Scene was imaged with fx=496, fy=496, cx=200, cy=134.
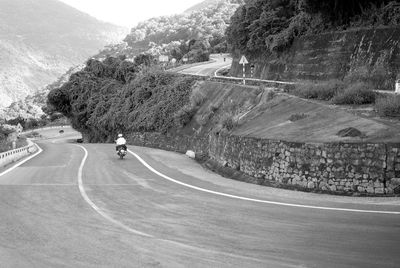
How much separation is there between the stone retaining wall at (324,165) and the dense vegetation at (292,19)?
1464 centimetres

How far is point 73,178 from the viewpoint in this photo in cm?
1666

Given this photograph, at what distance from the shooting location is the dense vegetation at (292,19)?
28750 mm

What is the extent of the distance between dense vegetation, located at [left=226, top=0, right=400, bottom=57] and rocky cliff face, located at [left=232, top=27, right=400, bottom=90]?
1058 mm

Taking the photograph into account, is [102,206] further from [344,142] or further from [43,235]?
[344,142]

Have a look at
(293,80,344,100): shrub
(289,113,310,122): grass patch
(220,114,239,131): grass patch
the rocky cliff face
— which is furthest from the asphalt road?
the rocky cliff face

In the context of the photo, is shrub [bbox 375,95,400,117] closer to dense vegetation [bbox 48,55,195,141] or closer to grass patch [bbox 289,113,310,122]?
grass patch [bbox 289,113,310,122]

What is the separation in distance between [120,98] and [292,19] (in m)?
20.6

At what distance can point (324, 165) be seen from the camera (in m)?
12.7

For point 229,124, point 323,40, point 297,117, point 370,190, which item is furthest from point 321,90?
point 323,40

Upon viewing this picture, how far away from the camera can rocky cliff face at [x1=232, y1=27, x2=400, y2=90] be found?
23656 mm

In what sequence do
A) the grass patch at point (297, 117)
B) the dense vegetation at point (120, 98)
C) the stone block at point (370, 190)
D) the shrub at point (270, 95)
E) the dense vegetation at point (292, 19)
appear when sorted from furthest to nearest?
the dense vegetation at point (120, 98) → the dense vegetation at point (292, 19) → the shrub at point (270, 95) → the grass patch at point (297, 117) → the stone block at point (370, 190)

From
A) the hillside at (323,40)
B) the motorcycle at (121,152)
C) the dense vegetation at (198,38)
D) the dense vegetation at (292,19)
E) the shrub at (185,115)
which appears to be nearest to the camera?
the motorcycle at (121,152)

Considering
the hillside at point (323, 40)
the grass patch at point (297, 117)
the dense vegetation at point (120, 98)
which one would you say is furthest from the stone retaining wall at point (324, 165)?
the dense vegetation at point (120, 98)

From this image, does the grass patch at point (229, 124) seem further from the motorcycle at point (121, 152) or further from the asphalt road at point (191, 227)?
the asphalt road at point (191, 227)
